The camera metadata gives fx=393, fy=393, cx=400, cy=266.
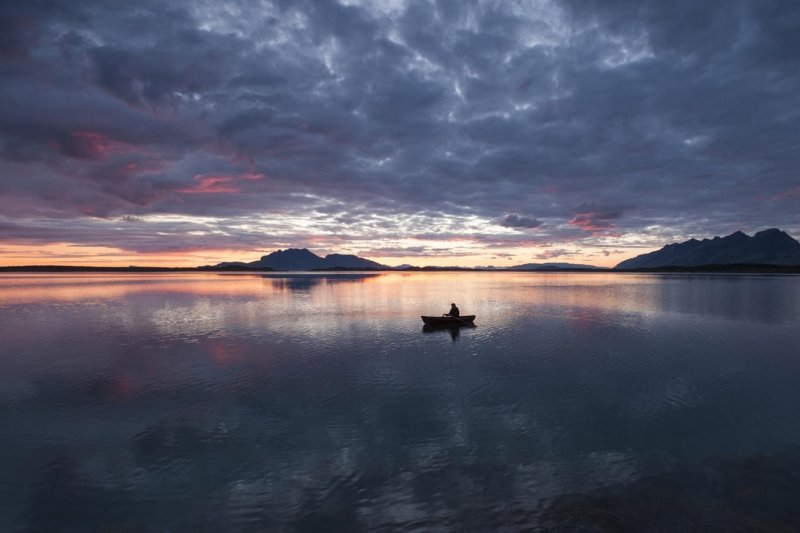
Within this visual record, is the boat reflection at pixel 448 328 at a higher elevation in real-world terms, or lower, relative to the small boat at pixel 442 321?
lower

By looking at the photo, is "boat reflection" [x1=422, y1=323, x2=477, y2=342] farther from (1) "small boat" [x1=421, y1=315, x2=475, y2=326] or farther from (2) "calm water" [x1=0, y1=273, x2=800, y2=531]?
(2) "calm water" [x1=0, y1=273, x2=800, y2=531]

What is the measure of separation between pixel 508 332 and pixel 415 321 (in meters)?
13.5

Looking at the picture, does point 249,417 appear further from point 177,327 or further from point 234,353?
point 177,327

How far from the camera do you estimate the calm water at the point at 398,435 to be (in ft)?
40.0

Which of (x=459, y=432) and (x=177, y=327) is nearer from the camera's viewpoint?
(x=459, y=432)

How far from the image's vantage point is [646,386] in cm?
2461

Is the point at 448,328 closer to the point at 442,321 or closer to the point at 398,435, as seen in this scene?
the point at 442,321

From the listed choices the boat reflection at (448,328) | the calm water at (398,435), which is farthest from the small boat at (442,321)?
the calm water at (398,435)

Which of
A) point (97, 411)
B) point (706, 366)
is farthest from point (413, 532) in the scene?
point (706, 366)

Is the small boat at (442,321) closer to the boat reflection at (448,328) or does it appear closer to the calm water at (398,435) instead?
the boat reflection at (448,328)

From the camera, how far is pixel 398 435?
17.5 meters

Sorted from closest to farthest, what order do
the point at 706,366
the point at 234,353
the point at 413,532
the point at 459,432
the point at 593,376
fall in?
the point at 413,532, the point at 459,432, the point at 593,376, the point at 706,366, the point at 234,353

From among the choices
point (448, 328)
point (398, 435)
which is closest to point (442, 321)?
point (448, 328)

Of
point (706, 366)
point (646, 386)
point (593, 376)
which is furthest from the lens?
point (706, 366)
